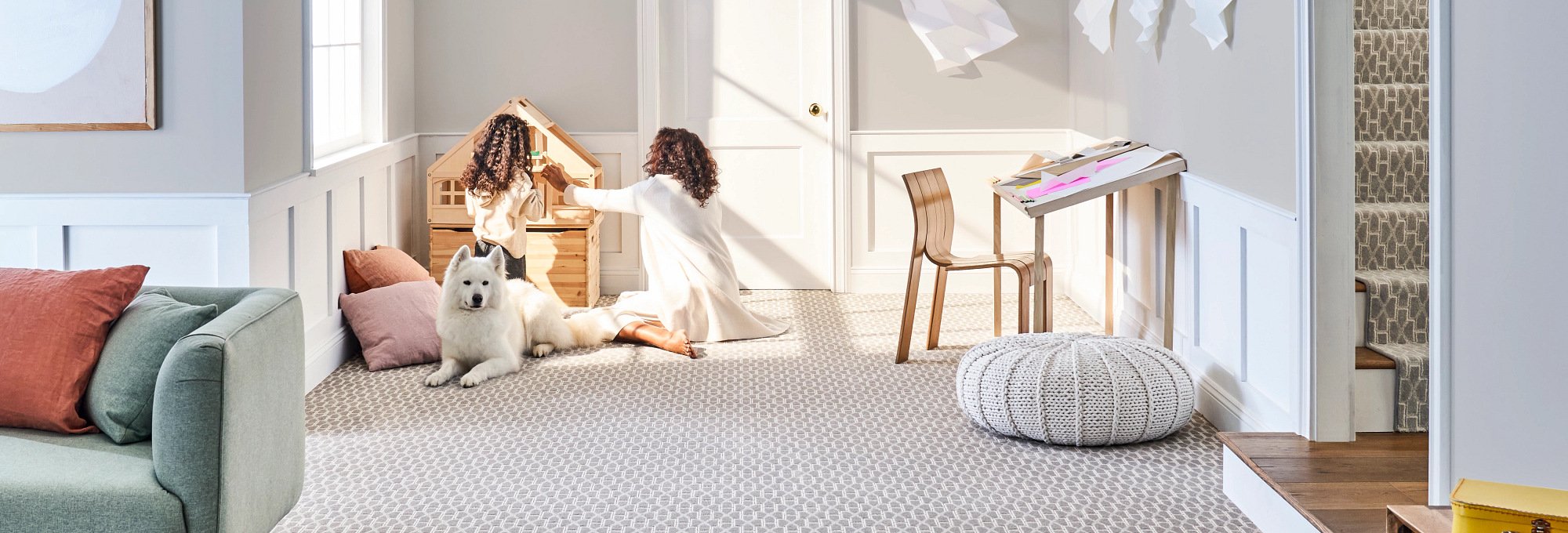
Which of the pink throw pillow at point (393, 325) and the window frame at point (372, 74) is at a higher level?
the window frame at point (372, 74)

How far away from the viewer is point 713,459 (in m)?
3.50

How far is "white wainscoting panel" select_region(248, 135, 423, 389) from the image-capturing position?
3.98 metres

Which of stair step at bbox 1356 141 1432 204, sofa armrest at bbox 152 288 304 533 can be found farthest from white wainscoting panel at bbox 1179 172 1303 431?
sofa armrest at bbox 152 288 304 533

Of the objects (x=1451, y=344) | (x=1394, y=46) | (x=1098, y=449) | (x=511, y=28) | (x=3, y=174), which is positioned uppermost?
(x=511, y=28)

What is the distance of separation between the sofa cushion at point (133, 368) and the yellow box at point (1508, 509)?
2.30m

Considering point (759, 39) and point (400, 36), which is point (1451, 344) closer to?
point (759, 39)

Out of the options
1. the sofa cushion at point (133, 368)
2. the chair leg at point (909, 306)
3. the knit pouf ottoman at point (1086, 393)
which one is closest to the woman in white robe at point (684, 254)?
the chair leg at point (909, 306)

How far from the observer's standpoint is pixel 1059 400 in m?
3.53

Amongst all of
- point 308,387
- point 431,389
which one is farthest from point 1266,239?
point 308,387

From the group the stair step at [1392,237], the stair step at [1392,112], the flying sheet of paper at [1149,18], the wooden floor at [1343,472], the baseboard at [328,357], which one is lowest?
the wooden floor at [1343,472]

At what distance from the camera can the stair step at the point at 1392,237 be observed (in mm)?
3574

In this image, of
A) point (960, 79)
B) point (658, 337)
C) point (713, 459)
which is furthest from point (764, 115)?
point (713, 459)

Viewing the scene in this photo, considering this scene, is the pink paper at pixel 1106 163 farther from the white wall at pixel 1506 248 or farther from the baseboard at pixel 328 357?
the baseboard at pixel 328 357

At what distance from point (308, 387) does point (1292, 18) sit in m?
3.27
